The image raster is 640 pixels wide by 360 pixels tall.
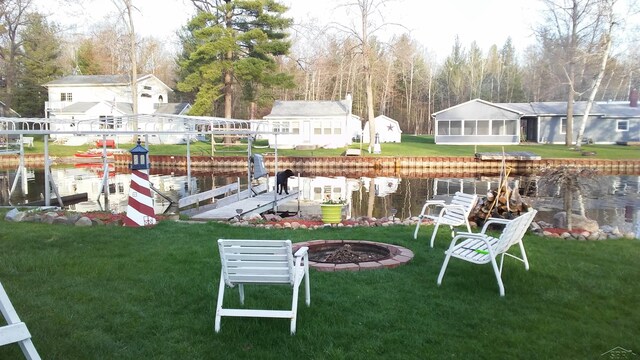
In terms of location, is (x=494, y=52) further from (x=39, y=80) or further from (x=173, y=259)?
(x=173, y=259)

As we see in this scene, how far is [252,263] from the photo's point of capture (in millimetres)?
4379

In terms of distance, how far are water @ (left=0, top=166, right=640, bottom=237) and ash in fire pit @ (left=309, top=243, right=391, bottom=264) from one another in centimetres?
519

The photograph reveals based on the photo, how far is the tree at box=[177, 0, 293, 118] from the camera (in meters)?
33.6

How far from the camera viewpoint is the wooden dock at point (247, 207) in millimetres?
11602

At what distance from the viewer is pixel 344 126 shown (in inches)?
1468

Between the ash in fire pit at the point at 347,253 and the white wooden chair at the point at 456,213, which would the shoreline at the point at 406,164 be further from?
the ash in fire pit at the point at 347,253

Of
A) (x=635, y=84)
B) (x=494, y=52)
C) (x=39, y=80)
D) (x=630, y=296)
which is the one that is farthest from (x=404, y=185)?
(x=494, y=52)

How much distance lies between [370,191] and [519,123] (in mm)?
23927

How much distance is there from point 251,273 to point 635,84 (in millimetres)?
71667

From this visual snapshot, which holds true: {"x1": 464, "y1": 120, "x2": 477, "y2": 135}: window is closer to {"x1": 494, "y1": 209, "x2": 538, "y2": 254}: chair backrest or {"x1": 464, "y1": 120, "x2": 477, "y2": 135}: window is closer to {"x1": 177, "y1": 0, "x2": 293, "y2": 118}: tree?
{"x1": 177, "y1": 0, "x2": 293, "y2": 118}: tree

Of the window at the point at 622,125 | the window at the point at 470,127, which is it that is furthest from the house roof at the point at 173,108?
the window at the point at 622,125

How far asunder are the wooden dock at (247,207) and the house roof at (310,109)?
22.1m

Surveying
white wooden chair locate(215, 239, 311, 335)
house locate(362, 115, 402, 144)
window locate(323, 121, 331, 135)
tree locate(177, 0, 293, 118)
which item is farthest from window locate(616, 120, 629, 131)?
white wooden chair locate(215, 239, 311, 335)

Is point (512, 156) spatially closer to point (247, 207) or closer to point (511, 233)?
point (247, 207)
